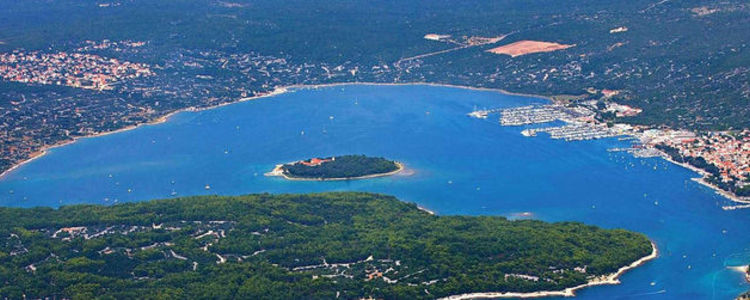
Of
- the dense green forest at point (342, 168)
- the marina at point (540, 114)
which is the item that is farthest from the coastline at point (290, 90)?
the dense green forest at point (342, 168)

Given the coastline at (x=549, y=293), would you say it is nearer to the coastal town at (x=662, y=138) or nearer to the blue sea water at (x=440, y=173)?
the blue sea water at (x=440, y=173)

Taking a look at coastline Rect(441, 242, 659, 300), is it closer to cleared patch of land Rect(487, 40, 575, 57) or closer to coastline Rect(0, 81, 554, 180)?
coastline Rect(0, 81, 554, 180)

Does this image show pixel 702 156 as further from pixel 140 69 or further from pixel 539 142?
pixel 140 69

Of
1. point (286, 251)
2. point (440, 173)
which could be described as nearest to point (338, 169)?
point (440, 173)

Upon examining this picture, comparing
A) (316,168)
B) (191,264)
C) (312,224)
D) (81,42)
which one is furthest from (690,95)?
(81,42)

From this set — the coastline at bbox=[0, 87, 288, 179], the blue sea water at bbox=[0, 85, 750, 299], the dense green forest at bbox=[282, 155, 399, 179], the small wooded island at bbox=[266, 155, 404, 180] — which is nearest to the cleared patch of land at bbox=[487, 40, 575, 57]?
the blue sea water at bbox=[0, 85, 750, 299]

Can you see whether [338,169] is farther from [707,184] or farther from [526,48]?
[526,48]
